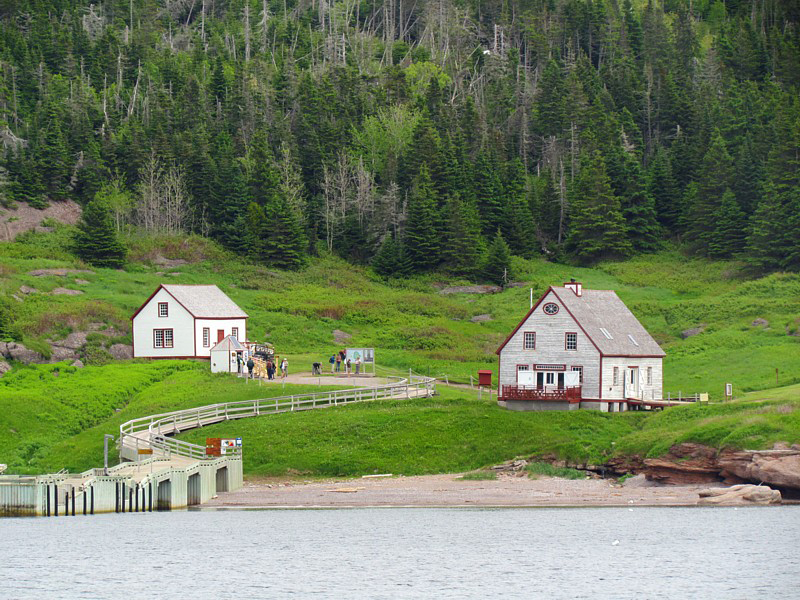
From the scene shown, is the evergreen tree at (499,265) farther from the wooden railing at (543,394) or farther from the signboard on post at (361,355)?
the wooden railing at (543,394)

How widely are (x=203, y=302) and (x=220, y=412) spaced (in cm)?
2418

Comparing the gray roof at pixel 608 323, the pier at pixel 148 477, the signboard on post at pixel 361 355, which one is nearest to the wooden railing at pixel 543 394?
the gray roof at pixel 608 323

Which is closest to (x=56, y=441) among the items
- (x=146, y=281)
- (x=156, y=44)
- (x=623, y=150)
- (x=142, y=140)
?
(x=146, y=281)

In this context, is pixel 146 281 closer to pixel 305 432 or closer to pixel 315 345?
pixel 315 345

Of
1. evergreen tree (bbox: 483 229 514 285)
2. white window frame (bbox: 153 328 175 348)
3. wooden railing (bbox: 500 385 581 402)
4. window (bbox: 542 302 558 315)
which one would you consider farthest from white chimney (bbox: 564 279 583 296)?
evergreen tree (bbox: 483 229 514 285)

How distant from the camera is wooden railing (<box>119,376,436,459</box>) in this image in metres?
60.9

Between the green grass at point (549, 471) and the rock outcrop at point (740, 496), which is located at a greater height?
the green grass at point (549, 471)

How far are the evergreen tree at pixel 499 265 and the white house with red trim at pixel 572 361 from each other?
154ft

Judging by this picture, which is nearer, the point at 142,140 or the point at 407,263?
the point at 407,263

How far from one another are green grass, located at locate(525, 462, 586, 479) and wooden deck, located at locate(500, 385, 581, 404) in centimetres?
935

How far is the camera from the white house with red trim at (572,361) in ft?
233

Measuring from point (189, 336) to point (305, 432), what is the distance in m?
24.9

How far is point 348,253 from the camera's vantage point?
132000 millimetres

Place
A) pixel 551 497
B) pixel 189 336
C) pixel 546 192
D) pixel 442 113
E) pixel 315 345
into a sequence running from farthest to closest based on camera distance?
pixel 442 113, pixel 546 192, pixel 315 345, pixel 189 336, pixel 551 497
